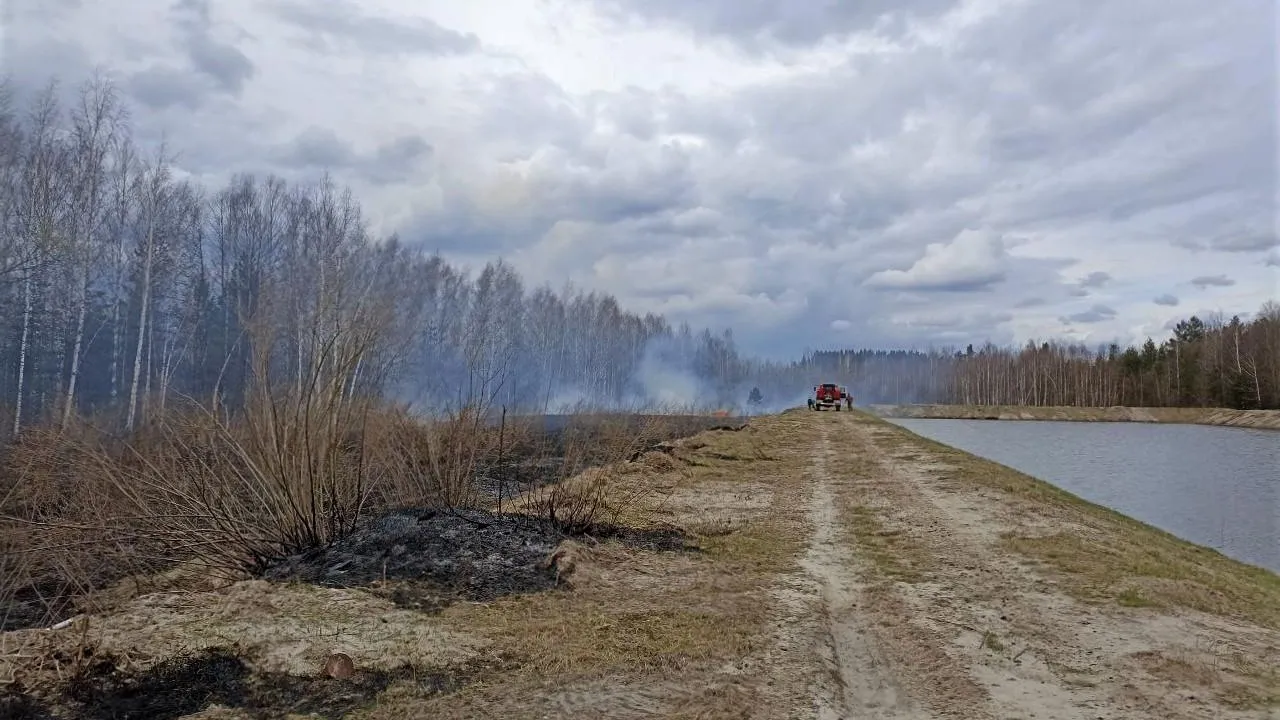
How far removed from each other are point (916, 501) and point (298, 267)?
30469mm

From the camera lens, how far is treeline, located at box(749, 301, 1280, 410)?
63.3 metres

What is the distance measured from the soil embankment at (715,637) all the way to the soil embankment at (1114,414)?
5385 cm

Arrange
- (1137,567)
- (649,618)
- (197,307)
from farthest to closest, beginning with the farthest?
(197,307), (1137,567), (649,618)

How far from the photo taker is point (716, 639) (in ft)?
18.1

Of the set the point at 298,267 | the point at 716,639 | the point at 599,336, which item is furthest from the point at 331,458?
the point at 599,336

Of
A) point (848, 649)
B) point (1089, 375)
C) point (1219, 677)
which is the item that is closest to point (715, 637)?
point (848, 649)

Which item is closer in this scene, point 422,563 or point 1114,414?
point 422,563

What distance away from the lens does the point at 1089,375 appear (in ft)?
291

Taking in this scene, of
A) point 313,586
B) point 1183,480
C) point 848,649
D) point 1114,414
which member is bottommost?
point 1183,480

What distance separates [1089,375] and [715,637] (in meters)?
98.1

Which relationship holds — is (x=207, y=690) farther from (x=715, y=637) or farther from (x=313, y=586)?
(x=715, y=637)

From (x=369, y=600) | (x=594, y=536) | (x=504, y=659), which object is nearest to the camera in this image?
(x=504, y=659)

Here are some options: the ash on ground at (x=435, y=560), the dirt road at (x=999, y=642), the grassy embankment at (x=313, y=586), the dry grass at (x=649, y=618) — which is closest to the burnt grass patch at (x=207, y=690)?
the grassy embankment at (x=313, y=586)

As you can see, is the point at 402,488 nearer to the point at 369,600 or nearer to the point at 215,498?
the point at 215,498
